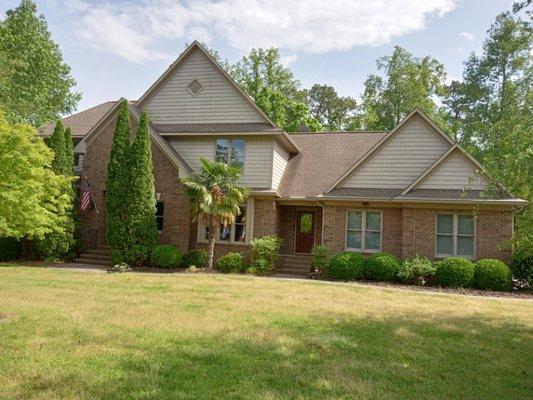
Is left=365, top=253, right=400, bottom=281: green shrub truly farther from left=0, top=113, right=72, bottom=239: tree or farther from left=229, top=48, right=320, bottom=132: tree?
left=229, top=48, right=320, bottom=132: tree

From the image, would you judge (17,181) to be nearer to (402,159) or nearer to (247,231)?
(247,231)

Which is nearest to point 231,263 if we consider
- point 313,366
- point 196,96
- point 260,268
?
point 260,268

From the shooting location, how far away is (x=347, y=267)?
16734mm

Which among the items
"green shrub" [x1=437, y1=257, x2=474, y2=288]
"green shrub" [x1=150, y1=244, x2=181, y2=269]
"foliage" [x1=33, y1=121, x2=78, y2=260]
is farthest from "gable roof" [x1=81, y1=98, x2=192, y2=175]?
"green shrub" [x1=437, y1=257, x2=474, y2=288]

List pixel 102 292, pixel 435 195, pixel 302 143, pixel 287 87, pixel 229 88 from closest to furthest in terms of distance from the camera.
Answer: pixel 102 292, pixel 435 195, pixel 229 88, pixel 302 143, pixel 287 87

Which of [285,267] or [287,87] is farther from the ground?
[287,87]

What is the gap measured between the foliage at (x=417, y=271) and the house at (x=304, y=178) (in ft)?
3.96

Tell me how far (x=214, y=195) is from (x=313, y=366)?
12334mm

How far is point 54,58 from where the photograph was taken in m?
36.3

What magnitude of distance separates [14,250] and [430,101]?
105 ft

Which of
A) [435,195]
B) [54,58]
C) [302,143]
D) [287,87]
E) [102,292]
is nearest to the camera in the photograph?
[102,292]

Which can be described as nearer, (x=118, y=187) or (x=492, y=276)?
(x=492, y=276)

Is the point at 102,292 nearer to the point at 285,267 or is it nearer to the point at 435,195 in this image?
the point at 285,267

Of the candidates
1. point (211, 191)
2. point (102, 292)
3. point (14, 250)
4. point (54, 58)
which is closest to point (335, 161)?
point (211, 191)
